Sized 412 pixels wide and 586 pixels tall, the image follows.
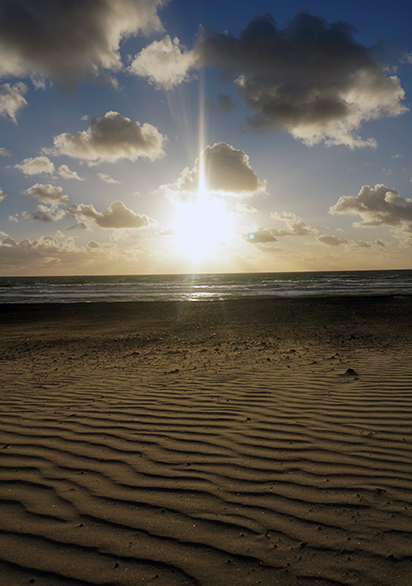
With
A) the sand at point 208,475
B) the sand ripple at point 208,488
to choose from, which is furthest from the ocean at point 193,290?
the sand ripple at point 208,488

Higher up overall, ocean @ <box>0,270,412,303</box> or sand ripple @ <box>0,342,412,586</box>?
ocean @ <box>0,270,412,303</box>

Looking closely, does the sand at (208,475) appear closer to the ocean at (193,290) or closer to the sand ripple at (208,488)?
the sand ripple at (208,488)

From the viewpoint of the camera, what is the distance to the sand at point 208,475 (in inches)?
84.9

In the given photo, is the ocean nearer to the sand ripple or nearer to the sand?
the sand

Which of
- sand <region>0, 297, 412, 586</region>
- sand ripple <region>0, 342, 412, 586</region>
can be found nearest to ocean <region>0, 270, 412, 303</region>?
sand <region>0, 297, 412, 586</region>

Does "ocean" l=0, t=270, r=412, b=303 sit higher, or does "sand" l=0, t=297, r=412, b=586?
"ocean" l=0, t=270, r=412, b=303

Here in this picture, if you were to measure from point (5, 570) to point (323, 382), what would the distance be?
5094 mm

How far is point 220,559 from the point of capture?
7.18ft

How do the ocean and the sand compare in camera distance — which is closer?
the sand

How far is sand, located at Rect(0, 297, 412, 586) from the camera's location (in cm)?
216

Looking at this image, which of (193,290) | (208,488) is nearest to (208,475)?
(208,488)

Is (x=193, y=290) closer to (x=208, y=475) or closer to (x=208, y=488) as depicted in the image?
(x=208, y=475)

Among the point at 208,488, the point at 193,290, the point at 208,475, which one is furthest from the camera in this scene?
the point at 193,290

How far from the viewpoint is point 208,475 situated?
120 inches
